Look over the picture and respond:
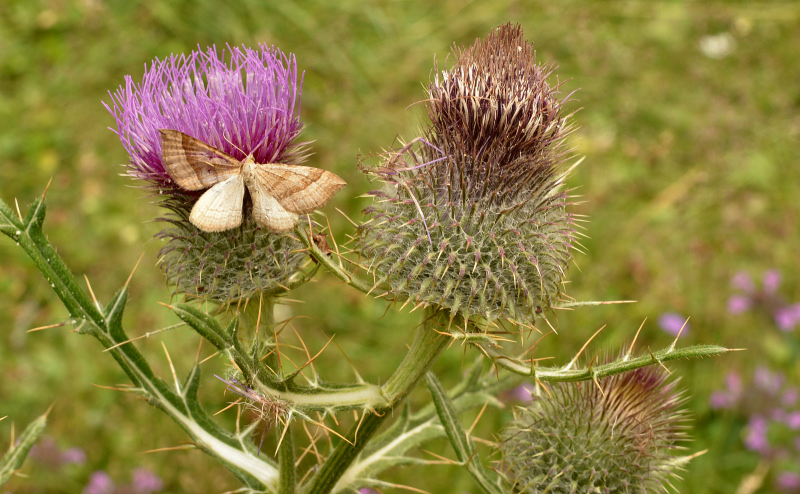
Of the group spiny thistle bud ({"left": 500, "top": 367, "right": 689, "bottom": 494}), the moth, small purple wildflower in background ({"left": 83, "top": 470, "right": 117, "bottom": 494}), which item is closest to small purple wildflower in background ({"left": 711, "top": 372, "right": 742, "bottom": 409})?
spiny thistle bud ({"left": 500, "top": 367, "right": 689, "bottom": 494})

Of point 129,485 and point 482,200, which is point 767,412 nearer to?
point 482,200

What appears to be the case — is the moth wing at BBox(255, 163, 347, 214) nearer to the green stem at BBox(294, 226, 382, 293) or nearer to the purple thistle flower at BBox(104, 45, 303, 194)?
the green stem at BBox(294, 226, 382, 293)

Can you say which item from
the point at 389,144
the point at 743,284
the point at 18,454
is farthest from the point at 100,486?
the point at 743,284

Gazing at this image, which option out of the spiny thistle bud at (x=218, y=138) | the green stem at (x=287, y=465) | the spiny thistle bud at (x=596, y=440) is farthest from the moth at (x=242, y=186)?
the spiny thistle bud at (x=596, y=440)

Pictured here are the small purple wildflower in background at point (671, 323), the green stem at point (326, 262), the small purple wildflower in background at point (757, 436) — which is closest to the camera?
the green stem at point (326, 262)

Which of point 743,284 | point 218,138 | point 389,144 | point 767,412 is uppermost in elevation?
point 218,138

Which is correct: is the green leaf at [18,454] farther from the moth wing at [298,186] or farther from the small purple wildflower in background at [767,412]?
the small purple wildflower in background at [767,412]
